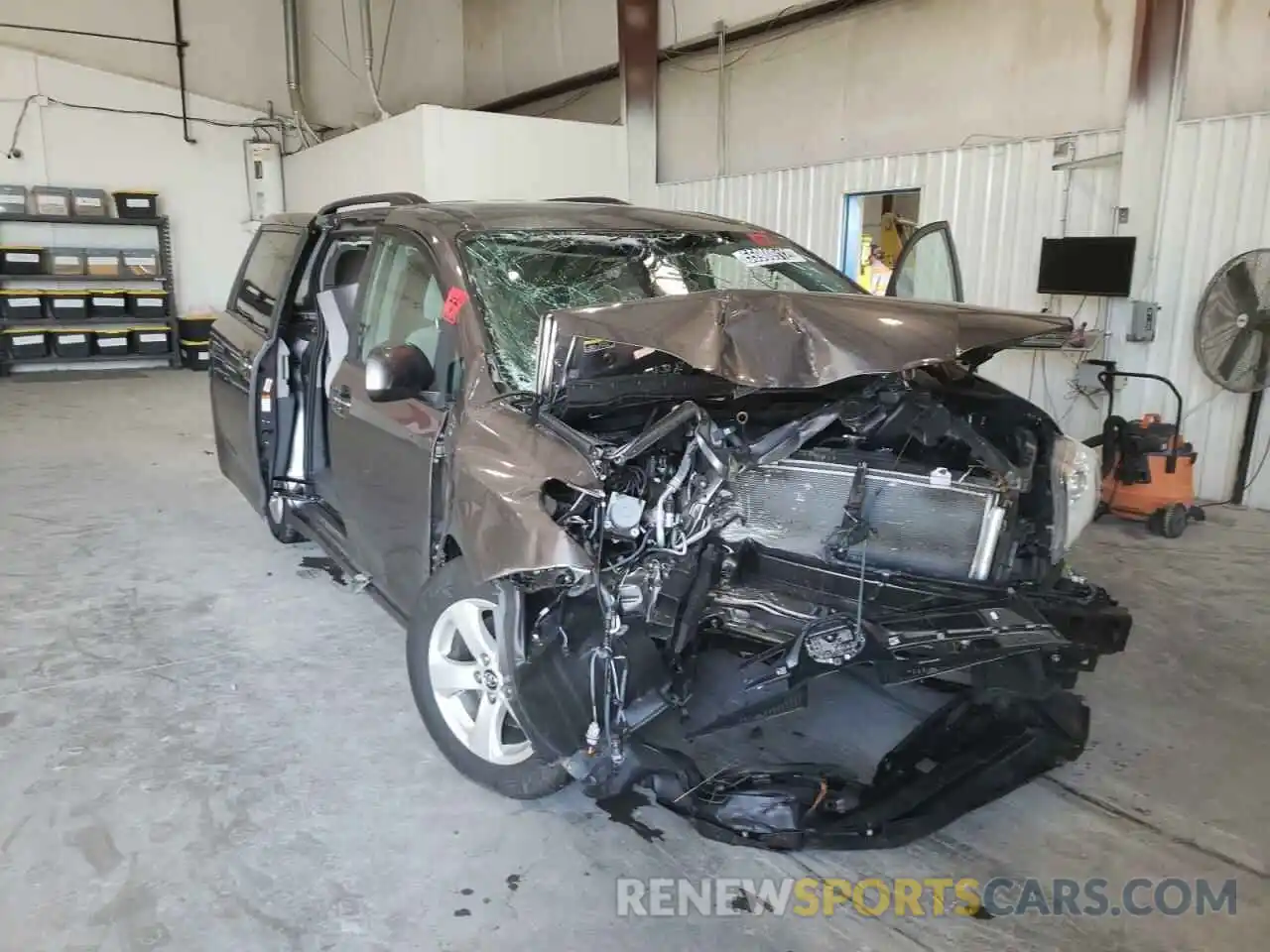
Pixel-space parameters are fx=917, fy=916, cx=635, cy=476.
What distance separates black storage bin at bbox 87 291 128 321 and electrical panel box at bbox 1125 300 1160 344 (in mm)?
10488

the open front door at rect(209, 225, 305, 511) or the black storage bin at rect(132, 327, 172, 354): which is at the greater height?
the open front door at rect(209, 225, 305, 511)

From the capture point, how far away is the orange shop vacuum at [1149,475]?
4730 millimetres

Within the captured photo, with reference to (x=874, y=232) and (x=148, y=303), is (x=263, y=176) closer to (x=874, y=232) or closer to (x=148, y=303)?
(x=148, y=303)

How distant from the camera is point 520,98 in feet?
36.8

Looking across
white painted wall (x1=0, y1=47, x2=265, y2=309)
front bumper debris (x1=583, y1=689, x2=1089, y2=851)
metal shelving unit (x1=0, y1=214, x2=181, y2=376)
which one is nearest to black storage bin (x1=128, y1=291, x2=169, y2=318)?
metal shelving unit (x1=0, y1=214, x2=181, y2=376)

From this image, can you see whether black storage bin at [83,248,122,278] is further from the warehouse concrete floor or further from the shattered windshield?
the shattered windshield

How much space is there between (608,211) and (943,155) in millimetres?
4121

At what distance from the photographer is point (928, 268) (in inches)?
150

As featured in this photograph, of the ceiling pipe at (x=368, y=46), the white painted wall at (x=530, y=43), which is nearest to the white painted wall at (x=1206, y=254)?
the white painted wall at (x=530, y=43)

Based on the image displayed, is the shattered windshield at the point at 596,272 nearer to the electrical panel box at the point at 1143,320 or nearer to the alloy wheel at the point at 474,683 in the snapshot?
the alloy wheel at the point at 474,683

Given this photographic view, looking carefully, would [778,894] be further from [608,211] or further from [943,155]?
[943,155]

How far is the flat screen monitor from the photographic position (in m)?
5.38

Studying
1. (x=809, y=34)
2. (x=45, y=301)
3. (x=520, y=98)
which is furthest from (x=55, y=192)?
(x=809, y=34)

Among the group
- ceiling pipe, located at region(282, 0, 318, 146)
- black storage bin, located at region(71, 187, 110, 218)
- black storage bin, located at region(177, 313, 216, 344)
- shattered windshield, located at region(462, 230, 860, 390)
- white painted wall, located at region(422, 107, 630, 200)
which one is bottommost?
black storage bin, located at region(177, 313, 216, 344)
